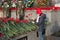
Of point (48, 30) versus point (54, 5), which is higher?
point (54, 5)

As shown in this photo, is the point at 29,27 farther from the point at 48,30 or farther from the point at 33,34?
the point at 48,30

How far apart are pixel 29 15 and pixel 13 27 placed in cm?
283

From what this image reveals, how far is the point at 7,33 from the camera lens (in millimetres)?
9422

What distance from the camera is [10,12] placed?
44.7 feet

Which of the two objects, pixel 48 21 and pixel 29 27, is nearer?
pixel 29 27

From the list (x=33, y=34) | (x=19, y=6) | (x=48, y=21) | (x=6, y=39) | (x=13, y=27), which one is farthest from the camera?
(x=19, y=6)

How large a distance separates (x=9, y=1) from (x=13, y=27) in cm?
376

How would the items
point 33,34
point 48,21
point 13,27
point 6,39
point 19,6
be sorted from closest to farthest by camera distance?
point 6,39
point 13,27
point 33,34
point 48,21
point 19,6

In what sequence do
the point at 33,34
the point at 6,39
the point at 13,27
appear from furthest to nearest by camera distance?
the point at 33,34 < the point at 13,27 < the point at 6,39

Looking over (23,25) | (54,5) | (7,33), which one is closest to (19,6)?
(54,5)

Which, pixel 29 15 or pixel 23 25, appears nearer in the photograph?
pixel 23 25

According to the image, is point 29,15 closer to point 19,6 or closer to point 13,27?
point 19,6

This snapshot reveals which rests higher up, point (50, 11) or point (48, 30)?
point (50, 11)

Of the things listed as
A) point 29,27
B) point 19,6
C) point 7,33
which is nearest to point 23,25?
point 29,27
